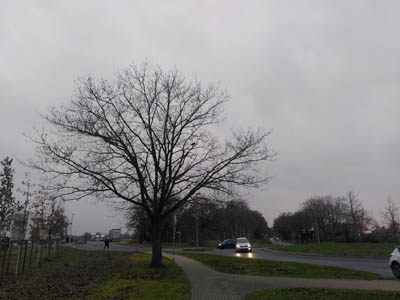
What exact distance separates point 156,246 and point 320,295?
10557 millimetres

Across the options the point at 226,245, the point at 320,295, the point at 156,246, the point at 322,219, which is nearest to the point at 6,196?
the point at 156,246

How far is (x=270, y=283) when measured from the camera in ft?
39.7

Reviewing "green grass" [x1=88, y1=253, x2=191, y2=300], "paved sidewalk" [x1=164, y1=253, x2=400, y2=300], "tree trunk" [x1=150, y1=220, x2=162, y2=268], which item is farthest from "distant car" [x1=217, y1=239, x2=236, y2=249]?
"paved sidewalk" [x1=164, y1=253, x2=400, y2=300]

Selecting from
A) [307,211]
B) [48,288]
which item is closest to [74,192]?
[48,288]

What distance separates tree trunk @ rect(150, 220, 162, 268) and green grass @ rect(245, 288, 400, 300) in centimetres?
879

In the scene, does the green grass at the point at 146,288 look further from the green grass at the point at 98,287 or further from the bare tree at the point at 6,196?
the bare tree at the point at 6,196

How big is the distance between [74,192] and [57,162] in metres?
1.85

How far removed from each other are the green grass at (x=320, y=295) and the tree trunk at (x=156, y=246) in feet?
28.9

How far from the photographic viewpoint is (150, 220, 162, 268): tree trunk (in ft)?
58.1

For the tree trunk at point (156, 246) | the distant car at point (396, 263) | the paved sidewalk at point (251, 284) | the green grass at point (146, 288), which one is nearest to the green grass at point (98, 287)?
the green grass at point (146, 288)

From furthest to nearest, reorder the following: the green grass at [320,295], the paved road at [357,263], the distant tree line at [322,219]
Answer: the distant tree line at [322,219] < the paved road at [357,263] < the green grass at [320,295]

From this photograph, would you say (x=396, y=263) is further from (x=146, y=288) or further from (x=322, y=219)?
(x=322, y=219)

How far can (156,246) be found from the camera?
18.0 meters

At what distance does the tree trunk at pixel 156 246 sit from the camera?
17703 mm
